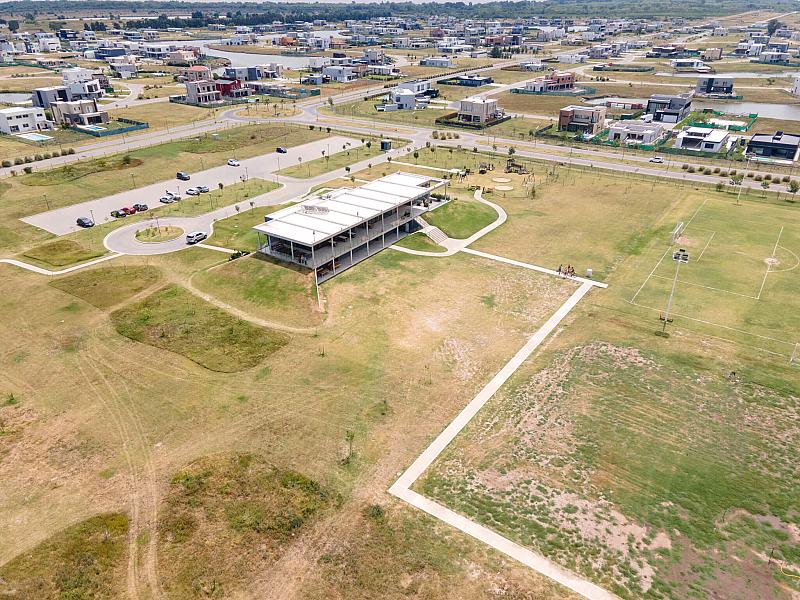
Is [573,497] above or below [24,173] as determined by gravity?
below

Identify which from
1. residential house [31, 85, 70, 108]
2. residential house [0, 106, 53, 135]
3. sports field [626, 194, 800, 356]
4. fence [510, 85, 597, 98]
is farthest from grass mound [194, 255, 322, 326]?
fence [510, 85, 597, 98]

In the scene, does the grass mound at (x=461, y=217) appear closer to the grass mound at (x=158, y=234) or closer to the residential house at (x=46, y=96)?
the grass mound at (x=158, y=234)

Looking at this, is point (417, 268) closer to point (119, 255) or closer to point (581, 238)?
point (581, 238)

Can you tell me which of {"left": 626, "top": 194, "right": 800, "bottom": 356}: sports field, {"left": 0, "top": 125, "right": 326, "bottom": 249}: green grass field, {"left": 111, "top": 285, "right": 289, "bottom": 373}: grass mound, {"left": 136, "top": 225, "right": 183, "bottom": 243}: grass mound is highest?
{"left": 0, "top": 125, "right": 326, "bottom": 249}: green grass field

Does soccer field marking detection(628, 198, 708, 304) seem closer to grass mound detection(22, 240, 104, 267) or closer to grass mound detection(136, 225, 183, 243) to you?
grass mound detection(136, 225, 183, 243)

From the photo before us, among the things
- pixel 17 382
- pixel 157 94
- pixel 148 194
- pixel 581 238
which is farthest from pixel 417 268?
pixel 157 94

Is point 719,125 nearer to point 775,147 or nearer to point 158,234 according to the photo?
point 775,147
